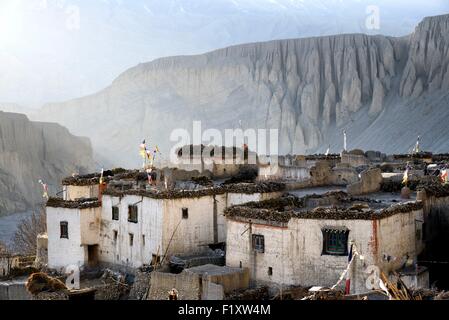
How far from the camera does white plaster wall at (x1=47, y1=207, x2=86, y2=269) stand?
32.0 m

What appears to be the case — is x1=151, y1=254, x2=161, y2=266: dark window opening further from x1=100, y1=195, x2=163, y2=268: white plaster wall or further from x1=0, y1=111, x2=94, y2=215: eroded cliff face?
x1=0, y1=111, x2=94, y2=215: eroded cliff face

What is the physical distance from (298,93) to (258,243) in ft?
231

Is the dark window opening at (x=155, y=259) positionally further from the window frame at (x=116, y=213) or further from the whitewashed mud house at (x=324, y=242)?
the whitewashed mud house at (x=324, y=242)

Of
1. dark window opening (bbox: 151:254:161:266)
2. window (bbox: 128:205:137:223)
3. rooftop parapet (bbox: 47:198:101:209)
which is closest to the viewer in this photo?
dark window opening (bbox: 151:254:161:266)

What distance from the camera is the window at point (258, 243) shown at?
24.5 m

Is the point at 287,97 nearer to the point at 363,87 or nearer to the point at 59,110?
the point at 363,87

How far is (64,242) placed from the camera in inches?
1275

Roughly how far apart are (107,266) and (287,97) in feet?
211

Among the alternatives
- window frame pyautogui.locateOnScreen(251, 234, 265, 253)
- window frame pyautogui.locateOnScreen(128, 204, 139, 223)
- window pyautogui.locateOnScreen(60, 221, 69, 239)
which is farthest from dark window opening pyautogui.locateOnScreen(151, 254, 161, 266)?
window frame pyautogui.locateOnScreen(251, 234, 265, 253)

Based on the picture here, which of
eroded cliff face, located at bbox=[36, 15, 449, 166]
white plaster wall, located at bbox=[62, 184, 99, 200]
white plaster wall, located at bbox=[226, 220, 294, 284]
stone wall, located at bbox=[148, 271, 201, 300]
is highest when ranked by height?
eroded cliff face, located at bbox=[36, 15, 449, 166]

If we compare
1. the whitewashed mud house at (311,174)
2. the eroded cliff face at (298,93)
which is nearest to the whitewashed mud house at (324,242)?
the whitewashed mud house at (311,174)

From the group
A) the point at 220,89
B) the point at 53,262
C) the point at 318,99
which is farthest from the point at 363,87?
the point at 53,262

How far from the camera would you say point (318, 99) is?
92.1 meters

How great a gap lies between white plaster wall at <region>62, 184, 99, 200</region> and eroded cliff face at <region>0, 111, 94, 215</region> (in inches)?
2007
